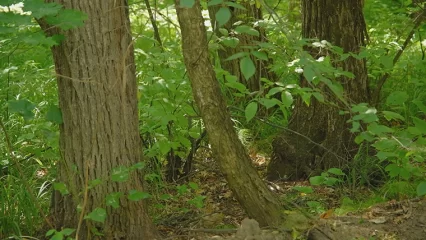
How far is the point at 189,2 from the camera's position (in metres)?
2.66

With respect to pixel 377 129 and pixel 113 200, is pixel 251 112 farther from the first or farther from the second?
pixel 113 200

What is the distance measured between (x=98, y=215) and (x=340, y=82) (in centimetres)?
290

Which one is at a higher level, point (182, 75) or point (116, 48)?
point (116, 48)

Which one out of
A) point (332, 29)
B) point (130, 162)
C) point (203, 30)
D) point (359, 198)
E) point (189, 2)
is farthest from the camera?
point (332, 29)

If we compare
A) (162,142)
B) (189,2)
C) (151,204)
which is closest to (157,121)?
(162,142)

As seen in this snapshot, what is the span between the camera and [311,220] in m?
3.98

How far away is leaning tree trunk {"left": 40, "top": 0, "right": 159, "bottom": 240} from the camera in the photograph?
12.6ft

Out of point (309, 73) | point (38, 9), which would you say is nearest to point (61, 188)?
point (38, 9)

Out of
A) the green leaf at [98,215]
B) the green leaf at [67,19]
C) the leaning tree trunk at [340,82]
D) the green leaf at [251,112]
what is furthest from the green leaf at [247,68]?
the leaning tree trunk at [340,82]

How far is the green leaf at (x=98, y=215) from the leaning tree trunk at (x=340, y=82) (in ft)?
8.58

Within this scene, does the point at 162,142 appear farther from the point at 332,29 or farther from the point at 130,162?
the point at 332,29

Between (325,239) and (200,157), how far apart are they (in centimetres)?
259

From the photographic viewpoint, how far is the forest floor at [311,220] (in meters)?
3.91

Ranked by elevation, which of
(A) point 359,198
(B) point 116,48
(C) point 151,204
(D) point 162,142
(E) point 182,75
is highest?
(B) point 116,48
